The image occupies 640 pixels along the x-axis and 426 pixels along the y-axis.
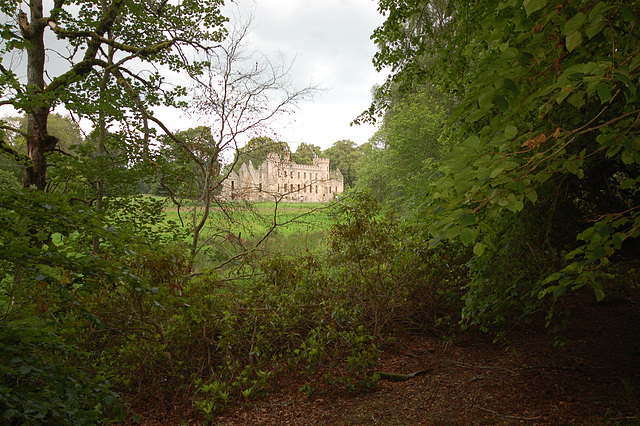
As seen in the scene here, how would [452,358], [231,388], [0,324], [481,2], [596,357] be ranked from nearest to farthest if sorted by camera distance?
1. [0,324]
2. [481,2]
3. [596,357]
4. [231,388]
5. [452,358]

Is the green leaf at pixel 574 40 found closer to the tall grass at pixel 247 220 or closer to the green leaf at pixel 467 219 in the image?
the green leaf at pixel 467 219

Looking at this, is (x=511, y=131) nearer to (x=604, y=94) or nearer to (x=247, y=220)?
(x=604, y=94)

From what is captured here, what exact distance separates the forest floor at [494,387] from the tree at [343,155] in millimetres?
42064

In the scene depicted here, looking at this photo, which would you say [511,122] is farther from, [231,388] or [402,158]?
[402,158]

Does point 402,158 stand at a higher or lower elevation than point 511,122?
higher

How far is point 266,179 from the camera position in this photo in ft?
28.0

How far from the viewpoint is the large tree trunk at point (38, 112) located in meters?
8.18

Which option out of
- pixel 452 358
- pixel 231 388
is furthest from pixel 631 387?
pixel 231 388

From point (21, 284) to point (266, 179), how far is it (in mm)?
4605

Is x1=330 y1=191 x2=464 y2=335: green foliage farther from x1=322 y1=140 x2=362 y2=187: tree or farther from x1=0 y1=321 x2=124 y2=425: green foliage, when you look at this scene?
x1=322 y1=140 x2=362 y2=187: tree

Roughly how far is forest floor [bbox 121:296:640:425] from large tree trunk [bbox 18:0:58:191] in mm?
5502

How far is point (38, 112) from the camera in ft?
26.5

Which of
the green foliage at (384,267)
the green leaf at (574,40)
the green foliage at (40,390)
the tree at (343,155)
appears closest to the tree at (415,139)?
the green foliage at (384,267)

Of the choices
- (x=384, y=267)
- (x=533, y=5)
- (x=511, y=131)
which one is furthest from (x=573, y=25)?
(x=384, y=267)
